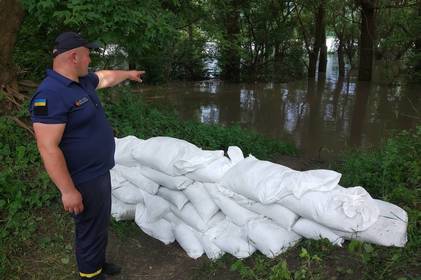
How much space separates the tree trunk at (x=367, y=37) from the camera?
1487 centimetres

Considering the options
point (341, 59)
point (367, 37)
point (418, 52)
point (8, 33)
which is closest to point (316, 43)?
point (341, 59)

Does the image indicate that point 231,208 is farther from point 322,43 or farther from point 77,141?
point 322,43

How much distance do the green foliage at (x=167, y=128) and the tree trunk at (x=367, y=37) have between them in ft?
34.0

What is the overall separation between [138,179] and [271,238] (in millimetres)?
1267

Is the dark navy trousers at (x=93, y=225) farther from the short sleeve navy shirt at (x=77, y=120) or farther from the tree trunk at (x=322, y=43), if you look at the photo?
the tree trunk at (x=322, y=43)

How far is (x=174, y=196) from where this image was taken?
3305 mm

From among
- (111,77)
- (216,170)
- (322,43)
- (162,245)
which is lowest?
(162,245)

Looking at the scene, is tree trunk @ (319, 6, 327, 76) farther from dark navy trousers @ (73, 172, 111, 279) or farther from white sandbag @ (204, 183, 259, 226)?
dark navy trousers @ (73, 172, 111, 279)

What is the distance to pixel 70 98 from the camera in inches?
93.8

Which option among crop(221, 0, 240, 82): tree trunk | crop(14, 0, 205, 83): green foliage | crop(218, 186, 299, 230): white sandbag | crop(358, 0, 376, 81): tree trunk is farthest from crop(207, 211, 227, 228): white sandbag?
crop(358, 0, 376, 81): tree trunk

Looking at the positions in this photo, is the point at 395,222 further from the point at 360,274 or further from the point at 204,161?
the point at 204,161

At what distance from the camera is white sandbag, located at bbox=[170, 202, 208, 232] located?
3109 mm

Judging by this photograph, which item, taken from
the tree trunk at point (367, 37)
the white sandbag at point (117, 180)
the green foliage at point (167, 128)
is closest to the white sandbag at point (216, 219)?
the white sandbag at point (117, 180)

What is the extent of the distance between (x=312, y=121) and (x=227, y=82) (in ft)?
21.8
